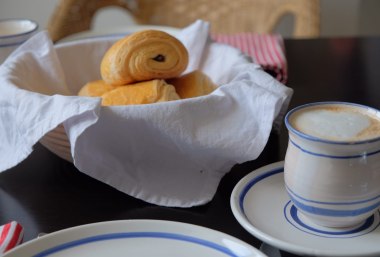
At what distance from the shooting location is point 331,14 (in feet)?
5.23

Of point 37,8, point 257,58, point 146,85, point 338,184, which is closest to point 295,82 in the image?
point 257,58

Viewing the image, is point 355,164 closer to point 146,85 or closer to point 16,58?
point 146,85

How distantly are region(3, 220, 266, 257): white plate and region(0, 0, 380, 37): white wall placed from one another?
1.28m

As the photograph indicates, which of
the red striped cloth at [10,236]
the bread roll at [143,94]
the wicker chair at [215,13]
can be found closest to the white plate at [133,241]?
the red striped cloth at [10,236]

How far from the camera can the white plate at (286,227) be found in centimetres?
38

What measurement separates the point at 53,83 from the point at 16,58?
50 millimetres

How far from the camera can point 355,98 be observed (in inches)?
26.4

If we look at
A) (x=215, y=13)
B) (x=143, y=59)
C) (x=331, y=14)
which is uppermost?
(x=143, y=59)

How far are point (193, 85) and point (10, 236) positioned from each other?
23 centimetres

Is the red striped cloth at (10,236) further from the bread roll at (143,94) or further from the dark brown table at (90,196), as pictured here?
the bread roll at (143,94)

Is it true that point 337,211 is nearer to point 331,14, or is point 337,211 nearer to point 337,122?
point 337,122

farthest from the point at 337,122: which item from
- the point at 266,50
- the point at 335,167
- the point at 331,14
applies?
the point at 331,14

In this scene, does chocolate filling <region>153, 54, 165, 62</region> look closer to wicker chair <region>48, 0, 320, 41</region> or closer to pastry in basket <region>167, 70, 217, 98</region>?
pastry in basket <region>167, 70, 217, 98</region>

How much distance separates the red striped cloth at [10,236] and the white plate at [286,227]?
0.15 metres
